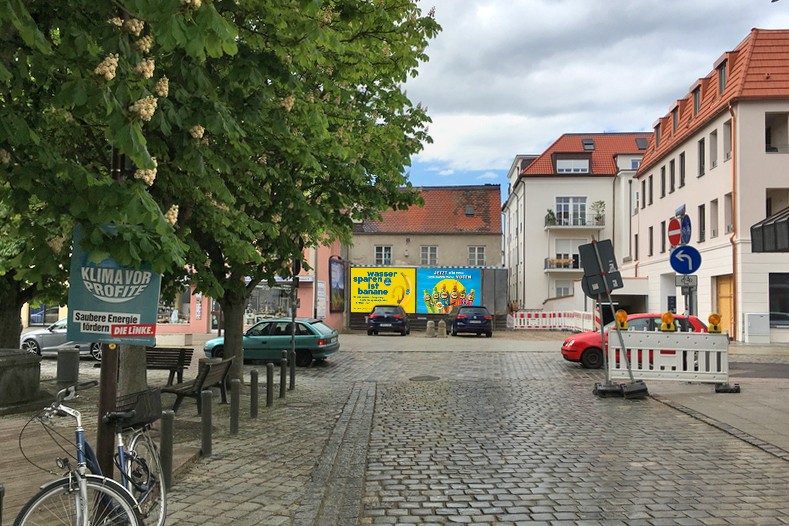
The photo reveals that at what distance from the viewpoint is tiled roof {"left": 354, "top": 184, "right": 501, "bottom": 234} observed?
5238 centimetres

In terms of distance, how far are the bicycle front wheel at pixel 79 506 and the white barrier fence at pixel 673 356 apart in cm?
1084

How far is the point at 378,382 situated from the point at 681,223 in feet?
23.1

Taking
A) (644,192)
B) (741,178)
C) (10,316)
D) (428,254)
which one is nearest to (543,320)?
(644,192)

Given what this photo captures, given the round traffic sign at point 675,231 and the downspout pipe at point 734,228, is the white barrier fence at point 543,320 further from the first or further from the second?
the round traffic sign at point 675,231

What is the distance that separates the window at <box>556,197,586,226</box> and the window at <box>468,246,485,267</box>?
649 cm

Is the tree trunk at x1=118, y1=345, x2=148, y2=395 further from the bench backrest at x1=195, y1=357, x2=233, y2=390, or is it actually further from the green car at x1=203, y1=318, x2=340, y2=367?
the green car at x1=203, y1=318, x2=340, y2=367

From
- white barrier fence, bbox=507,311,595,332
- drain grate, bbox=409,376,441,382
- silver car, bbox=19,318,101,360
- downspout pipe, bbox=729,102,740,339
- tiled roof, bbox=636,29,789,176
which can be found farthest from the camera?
white barrier fence, bbox=507,311,595,332

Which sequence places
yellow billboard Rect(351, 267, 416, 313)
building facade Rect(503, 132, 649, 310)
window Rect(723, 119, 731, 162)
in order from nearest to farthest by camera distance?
window Rect(723, 119, 731, 162), yellow billboard Rect(351, 267, 416, 313), building facade Rect(503, 132, 649, 310)

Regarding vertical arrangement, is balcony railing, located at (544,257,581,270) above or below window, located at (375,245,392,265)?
below

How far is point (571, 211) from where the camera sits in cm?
5384

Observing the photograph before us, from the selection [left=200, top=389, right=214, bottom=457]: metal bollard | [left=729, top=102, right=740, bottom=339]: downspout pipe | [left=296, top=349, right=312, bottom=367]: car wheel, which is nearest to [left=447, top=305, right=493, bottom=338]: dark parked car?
[left=729, top=102, right=740, bottom=339]: downspout pipe

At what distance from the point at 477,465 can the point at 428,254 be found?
4534cm

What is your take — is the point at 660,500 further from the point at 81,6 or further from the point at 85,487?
the point at 81,6

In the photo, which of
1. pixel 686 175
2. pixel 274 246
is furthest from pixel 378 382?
pixel 686 175
